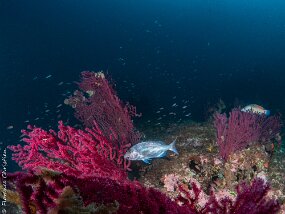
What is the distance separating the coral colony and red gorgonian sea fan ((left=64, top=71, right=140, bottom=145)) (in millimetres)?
28

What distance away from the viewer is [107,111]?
8.12 m

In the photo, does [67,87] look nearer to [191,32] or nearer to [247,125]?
[247,125]

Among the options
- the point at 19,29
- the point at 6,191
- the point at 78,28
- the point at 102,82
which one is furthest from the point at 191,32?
the point at 6,191

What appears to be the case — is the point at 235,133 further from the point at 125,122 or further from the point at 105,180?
the point at 105,180

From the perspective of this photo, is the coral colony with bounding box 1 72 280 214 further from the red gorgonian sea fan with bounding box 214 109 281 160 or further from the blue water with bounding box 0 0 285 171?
the blue water with bounding box 0 0 285 171

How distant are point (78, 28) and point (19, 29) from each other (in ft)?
41.5

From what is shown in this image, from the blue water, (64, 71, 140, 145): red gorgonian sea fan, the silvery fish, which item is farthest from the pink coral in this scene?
the blue water

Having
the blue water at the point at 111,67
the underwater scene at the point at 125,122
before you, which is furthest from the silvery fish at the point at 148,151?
the blue water at the point at 111,67

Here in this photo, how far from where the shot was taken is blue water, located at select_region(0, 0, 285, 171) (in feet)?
72.3

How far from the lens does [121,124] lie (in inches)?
296

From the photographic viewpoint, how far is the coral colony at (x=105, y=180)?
193 cm

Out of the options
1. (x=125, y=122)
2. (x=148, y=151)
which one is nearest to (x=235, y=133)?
(x=148, y=151)

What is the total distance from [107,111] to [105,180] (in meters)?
5.59

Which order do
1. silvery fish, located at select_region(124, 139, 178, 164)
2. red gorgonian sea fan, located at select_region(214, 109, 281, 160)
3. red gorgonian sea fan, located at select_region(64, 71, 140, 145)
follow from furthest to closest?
red gorgonian sea fan, located at select_region(64, 71, 140, 145) < red gorgonian sea fan, located at select_region(214, 109, 281, 160) < silvery fish, located at select_region(124, 139, 178, 164)
